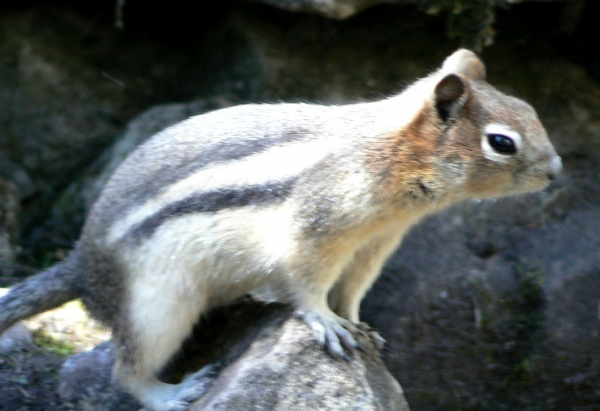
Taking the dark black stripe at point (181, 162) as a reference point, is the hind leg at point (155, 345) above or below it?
below

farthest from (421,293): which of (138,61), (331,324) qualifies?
(138,61)

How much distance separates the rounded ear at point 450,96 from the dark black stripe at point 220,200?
3.01 ft

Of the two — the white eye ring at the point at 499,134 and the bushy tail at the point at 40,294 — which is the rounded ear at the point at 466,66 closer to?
the white eye ring at the point at 499,134

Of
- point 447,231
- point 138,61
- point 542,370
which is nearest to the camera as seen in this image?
point 542,370

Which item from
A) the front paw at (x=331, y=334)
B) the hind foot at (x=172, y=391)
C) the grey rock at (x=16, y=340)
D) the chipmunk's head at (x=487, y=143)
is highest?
the chipmunk's head at (x=487, y=143)

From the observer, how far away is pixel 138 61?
841cm

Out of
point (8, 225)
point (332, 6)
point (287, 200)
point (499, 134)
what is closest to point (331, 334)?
point (287, 200)

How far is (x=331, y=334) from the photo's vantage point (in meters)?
4.22

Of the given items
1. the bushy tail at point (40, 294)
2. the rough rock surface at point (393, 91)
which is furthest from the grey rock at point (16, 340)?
the rough rock surface at point (393, 91)

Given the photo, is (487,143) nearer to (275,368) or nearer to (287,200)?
(287,200)

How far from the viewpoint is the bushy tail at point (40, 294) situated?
4.67m

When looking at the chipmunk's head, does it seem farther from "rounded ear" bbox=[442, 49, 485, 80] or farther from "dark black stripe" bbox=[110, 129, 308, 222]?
"dark black stripe" bbox=[110, 129, 308, 222]

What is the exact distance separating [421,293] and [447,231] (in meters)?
0.70

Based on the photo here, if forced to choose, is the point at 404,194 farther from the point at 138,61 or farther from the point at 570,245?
the point at 138,61
